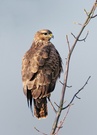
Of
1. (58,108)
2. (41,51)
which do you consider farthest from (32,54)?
(58,108)

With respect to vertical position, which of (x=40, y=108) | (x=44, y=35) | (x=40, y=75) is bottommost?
(x=40, y=108)

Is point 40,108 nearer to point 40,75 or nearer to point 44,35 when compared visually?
point 40,75

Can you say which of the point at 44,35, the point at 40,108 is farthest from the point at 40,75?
the point at 44,35

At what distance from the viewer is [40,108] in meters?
8.16

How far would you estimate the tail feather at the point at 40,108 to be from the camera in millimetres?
8125

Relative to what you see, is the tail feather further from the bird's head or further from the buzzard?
the bird's head

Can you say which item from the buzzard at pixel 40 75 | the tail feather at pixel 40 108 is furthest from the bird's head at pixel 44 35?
the tail feather at pixel 40 108

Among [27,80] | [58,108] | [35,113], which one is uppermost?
[58,108]

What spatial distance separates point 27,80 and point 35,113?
0.75m

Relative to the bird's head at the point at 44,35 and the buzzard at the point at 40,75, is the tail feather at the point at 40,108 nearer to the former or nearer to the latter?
the buzzard at the point at 40,75

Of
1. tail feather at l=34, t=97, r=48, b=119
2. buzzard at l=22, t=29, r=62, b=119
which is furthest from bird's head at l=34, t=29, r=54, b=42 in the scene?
tail feather at l=34, t=97, r=48, b=119

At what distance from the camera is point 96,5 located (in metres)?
5.36

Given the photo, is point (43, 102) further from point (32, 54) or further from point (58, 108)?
point (58, 108)

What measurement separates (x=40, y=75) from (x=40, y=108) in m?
0.73
